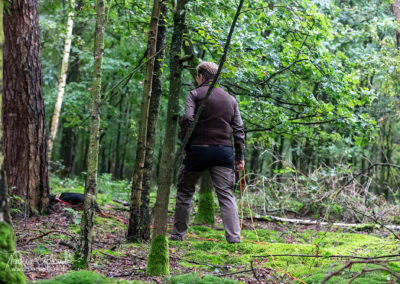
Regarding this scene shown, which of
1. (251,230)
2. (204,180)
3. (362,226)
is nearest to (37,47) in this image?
(204,180)

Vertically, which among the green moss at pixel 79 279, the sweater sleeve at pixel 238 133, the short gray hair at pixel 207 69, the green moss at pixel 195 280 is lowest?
the green moss at pixel 195 280

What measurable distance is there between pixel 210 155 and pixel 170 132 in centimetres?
212

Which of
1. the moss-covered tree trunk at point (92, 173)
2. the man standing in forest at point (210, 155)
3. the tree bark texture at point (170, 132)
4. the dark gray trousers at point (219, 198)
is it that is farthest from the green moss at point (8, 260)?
the dark gray trousers at point (219, 198)

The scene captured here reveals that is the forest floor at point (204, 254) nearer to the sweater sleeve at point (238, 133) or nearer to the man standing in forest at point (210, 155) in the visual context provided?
the man standing in forest at point (210, 155)

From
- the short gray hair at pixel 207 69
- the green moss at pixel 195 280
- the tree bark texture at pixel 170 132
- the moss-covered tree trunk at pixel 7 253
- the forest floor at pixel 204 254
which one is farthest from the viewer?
the short gray hair at pixel 207 69

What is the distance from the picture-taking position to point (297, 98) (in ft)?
20.5

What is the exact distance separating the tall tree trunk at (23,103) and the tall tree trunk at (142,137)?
173 cm

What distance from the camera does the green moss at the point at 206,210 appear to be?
6.99 m

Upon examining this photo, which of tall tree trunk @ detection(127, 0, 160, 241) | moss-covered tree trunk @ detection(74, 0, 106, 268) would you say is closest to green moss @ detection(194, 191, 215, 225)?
tall tree trunk @ detection(127, 0, 160, 241)

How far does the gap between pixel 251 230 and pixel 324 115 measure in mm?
2384

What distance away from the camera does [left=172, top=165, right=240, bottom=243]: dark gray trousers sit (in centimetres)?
519

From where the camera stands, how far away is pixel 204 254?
455 cm

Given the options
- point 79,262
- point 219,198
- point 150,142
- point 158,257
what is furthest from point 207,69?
point 79,262

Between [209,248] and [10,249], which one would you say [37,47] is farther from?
[10,249]
